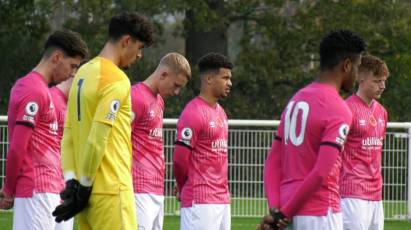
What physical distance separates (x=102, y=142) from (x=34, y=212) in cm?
225

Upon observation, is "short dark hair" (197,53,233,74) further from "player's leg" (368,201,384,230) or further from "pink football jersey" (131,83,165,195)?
"player's leg" (368,201,384,230)

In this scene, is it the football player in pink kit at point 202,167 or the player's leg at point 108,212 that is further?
the football player in pink kit at point 202,167

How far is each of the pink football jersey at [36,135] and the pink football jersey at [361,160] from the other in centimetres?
290

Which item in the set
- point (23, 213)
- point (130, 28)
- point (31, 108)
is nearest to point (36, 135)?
point (31, 108)

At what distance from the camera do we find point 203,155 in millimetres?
11562

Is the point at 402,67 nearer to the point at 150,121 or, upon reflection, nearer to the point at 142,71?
the point at 142,71

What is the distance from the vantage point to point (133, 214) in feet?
25.7

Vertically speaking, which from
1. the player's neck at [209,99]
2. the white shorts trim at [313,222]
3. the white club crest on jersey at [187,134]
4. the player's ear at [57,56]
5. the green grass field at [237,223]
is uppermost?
the player's ear at [57,56]

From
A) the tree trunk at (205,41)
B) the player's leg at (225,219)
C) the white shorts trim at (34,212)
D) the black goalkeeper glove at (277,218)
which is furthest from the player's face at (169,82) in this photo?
the tree trunk at (205,41)

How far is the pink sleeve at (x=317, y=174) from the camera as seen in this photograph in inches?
295

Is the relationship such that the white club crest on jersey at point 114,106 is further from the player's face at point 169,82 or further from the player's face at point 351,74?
the player's face at point 169,82

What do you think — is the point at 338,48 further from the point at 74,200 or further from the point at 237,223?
the point at 237,223

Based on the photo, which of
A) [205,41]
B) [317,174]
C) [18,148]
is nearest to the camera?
[317,174]

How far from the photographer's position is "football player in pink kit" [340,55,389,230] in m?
11.4
